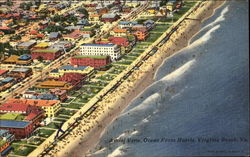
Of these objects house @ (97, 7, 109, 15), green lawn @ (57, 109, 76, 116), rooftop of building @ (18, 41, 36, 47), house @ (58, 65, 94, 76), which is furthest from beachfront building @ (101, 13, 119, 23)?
green lawn @ (57, 109, 76, 116)

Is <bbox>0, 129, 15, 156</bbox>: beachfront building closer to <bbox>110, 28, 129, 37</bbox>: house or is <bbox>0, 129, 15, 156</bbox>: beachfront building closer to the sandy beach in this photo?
the sandy beach

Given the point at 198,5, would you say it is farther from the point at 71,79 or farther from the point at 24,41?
the point at 71,79

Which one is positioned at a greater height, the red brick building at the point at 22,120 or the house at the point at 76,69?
the house at the point at 76,69

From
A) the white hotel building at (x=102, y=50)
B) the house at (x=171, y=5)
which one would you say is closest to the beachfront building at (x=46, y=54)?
the white hotel building at (x=102, y=50)

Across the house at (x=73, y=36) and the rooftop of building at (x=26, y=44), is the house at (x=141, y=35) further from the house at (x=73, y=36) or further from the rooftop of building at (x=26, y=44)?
the rooftop of building at (x=26, y=44)

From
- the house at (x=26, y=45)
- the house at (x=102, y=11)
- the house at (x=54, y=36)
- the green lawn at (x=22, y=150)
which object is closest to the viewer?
the green lawn at (x=22, y=150)

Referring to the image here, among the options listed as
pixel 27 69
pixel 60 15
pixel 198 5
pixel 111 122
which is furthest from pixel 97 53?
pixel 198 5

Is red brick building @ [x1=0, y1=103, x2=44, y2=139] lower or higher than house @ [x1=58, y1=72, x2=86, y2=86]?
lower
